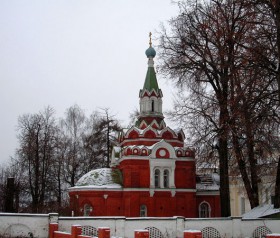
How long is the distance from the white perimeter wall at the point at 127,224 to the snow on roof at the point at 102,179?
11.0 meters

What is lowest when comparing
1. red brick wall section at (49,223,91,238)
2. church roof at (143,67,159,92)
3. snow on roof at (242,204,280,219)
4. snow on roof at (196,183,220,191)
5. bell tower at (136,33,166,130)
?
red brick wall section at (49,223,91,238)

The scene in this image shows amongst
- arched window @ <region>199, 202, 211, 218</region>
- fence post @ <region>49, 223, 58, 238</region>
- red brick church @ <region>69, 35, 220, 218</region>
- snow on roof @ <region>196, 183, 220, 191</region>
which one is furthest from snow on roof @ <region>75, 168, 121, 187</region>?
fence post @ <region>49, 223, 58, 238</region>

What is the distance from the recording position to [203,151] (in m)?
24.9

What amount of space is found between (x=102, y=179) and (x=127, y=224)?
11.4 metres

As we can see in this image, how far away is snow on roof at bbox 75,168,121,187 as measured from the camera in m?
31.8

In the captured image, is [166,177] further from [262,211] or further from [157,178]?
[262,211]

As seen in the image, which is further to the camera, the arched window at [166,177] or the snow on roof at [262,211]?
the arched window at [166,177]

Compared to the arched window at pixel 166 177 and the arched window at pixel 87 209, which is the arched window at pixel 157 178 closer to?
the arched window at pixel 166 177

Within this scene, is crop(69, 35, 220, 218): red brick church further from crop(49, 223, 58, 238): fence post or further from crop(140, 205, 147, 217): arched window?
crop(49, 223, 58, 238): fence post

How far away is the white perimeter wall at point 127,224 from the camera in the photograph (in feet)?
66.1

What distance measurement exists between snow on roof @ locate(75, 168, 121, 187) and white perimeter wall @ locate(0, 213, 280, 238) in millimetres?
10960

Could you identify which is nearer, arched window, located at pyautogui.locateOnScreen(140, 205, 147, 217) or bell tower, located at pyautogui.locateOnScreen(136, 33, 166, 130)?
arched window, located at pyautogui.locateOnScreen(140, 205, 147, 217)

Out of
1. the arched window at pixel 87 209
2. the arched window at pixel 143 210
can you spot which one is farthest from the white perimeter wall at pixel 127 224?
the arched window at pixel 87 209

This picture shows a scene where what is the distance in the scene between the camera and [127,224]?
68.8 feet
